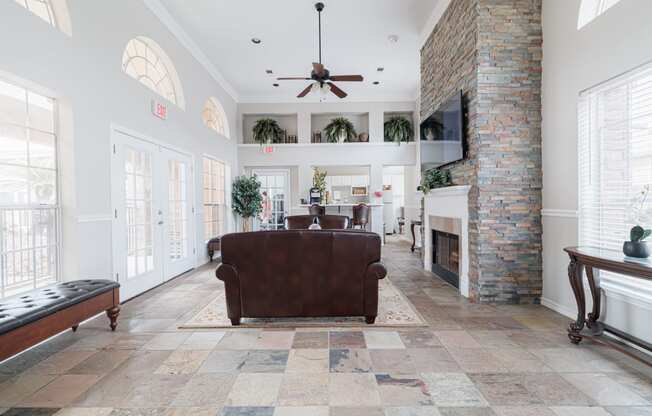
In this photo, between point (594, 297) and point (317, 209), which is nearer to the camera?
point (594, 297)

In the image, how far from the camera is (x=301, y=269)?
2789mm

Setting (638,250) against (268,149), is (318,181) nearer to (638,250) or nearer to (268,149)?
(268,149)

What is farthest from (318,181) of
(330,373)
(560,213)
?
(330,373)

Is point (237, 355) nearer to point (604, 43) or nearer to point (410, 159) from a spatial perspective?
point (604, 43)

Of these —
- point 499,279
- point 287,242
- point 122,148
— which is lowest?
point 499,279

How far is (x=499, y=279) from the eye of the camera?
3410 millimetres

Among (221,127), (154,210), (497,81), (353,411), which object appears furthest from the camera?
(221,127)

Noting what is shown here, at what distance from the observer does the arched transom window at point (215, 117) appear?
671 centimetres

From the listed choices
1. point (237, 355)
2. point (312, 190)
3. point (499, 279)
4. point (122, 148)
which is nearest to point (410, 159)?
point (312, 190)

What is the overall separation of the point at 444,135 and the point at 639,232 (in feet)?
8.02

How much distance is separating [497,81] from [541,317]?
238 centimetres

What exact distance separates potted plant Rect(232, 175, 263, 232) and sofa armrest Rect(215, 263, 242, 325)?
4.80 meters

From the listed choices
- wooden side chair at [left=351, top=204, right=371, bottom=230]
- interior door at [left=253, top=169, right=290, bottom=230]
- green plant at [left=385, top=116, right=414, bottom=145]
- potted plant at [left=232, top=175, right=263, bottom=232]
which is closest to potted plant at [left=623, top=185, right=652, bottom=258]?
wooden side chair at [left=351, top=204, right=371, bottom=230]

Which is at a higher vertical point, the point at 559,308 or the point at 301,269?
the point at 301,269
